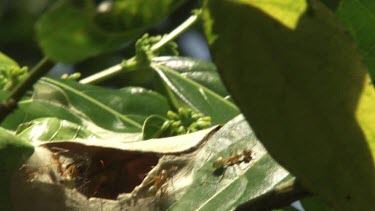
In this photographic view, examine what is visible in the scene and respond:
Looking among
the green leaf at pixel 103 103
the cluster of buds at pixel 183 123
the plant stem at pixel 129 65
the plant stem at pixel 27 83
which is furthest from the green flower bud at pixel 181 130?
the plant stem at pixel 27 83

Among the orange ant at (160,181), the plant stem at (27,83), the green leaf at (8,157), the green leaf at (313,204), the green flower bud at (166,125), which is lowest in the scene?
the green leaf at (313,204)

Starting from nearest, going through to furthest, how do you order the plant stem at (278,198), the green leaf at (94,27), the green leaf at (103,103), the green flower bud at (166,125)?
the green leaf at (94,27)
the plant stem at (278,198)
the green flower bud at (166,125)
the green leaf at (103,103)

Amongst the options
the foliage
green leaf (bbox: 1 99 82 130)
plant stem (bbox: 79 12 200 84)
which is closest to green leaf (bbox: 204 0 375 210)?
the foliage

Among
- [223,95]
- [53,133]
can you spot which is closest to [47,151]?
[53,133]

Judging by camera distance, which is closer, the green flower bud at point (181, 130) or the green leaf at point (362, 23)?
the green leaf at point (362, 23)

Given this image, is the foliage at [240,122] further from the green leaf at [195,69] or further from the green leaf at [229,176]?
the green leaf at [195,69]

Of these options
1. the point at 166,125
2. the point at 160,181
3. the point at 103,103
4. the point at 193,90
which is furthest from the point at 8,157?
the point at 193,90
